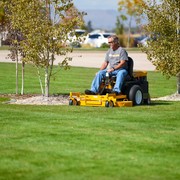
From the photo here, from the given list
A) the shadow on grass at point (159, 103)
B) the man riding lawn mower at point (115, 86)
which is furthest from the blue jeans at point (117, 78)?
the shadow on grass at point (159, 103)

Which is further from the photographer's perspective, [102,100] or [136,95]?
[136,95]

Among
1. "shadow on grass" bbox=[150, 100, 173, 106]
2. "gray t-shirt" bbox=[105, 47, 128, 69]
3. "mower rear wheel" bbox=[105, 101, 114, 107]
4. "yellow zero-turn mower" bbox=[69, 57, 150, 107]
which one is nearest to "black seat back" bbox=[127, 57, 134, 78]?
"yellow zero-turn mower" bbox=[69, 57, 150, 107]

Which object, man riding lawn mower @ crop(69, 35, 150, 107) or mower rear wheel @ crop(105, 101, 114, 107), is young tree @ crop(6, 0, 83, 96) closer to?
man riding lawn mower @ crop(69, 35, 150, 107)

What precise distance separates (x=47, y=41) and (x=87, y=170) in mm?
10207

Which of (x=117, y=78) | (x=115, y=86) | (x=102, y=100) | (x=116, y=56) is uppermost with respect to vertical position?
(x=116, y=56)

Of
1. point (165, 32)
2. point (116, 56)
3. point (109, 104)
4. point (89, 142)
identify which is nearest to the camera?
point (89, 142)

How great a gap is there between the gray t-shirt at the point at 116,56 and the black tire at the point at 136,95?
23.1 inches

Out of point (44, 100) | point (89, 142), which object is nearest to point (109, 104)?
point (44, 100)

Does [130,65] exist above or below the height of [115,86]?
above

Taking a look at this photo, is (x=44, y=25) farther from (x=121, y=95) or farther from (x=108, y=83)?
(x=121, y=95)

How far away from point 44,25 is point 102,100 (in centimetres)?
299

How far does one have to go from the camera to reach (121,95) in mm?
17781

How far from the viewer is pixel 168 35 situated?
68.2 feet

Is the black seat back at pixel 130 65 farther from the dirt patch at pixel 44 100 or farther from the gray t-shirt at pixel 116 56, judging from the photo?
the dirt patch at pixel 44 100
